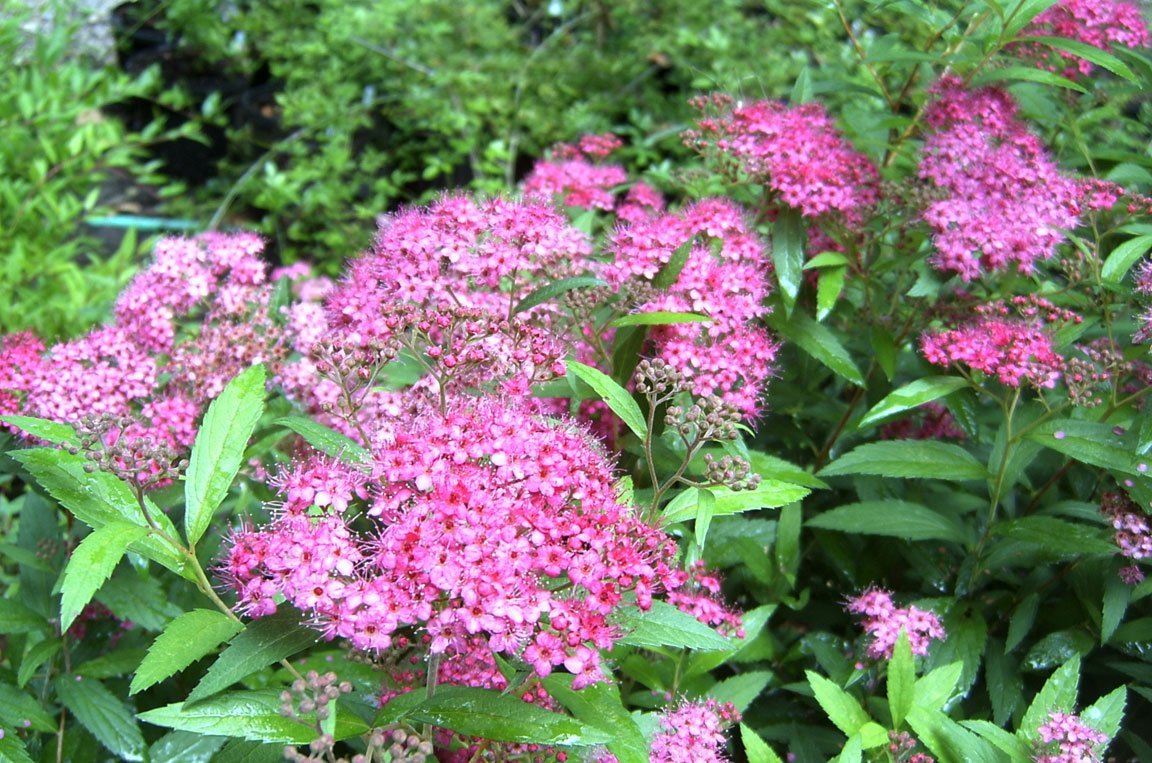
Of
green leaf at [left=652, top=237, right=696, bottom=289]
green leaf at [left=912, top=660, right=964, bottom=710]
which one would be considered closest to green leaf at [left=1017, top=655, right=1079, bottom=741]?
green leaf at [left=912, top=660, right=964, bottom=710]

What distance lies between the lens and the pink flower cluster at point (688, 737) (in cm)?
167

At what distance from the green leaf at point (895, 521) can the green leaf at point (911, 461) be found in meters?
0.13

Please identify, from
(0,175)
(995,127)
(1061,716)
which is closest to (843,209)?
(995,127)

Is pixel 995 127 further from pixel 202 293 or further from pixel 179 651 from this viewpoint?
pixel 179 651

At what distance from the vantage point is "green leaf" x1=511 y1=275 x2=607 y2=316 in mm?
1918

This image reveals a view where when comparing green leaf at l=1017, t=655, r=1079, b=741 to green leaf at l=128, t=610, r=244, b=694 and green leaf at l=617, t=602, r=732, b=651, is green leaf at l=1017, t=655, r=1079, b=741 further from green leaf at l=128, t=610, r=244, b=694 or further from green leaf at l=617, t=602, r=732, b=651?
green leaf at l=128, t=610, r=244, b=694

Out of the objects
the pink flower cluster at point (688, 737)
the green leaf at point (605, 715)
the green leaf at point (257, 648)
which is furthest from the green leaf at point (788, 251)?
the green leaf at point (257, 648)

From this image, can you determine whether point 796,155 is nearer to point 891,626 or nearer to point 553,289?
point 553,289

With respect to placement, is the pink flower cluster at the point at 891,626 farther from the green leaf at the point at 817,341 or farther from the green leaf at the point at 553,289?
the green leaf at the point at 553,289

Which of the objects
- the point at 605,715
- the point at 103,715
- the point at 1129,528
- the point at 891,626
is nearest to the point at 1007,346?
the point at 1129,528

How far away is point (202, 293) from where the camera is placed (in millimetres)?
2393

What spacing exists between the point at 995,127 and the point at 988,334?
1.99ft

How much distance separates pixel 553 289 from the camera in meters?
1.94

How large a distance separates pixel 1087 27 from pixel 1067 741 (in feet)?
6.10
